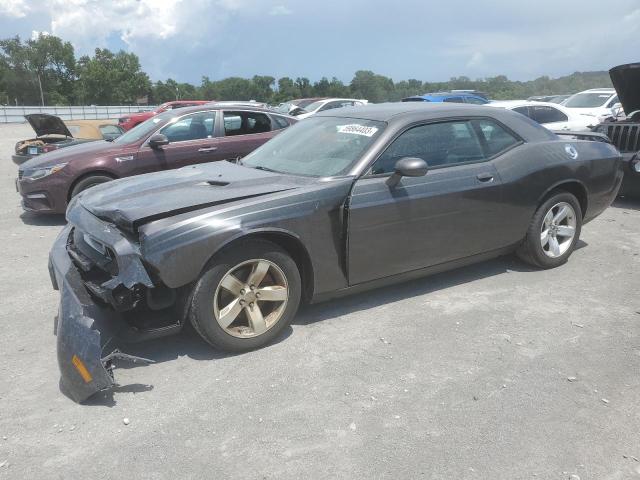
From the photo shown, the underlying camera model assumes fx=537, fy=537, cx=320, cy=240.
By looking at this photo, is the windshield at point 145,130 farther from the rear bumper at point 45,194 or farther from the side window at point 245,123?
the rear bumper at point 45,194

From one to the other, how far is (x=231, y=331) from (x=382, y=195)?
1.44m

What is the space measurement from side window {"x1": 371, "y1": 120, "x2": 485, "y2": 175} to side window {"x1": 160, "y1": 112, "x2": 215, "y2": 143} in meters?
4.26

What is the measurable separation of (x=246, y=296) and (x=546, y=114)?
31.6 ft

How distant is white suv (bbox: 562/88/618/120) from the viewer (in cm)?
1518

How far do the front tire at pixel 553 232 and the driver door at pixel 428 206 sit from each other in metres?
0.47

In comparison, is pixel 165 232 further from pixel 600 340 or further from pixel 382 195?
pixel 600 340

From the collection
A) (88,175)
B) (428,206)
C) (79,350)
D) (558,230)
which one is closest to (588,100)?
(558,230)

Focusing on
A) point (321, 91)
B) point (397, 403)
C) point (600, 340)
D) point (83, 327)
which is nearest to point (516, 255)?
point (600, 340)

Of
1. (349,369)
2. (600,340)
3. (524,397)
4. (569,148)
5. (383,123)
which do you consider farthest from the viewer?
(569,148)

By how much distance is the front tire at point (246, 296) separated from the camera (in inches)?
131

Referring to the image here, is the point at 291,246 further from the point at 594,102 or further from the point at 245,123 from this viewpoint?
the point at 594,102

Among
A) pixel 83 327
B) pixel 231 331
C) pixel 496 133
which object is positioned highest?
pixel 496 133

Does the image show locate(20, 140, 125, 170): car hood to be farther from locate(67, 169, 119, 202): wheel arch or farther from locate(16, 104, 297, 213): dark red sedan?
locate(67, 169, 119, 202): wheel arch

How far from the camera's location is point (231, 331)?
11.5 ft
